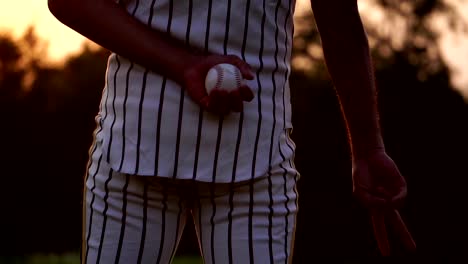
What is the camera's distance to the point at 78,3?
2.12m

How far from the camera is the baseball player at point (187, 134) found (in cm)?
210

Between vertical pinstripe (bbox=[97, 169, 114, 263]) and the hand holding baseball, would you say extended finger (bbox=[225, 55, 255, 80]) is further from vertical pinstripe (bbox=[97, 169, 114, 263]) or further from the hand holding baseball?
vertical pinstripe (bbox=[97, 169, 114, 263])

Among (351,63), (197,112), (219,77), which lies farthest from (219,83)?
(351,63)

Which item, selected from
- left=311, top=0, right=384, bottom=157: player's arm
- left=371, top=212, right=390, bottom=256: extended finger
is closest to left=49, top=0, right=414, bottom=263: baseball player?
left=311, top=0, right=384, bottom=157: player's arm

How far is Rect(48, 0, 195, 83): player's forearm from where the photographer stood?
2076 mm

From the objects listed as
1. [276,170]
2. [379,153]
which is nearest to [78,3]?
[276,170]

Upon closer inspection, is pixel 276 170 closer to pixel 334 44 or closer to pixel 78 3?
pixel 334 44

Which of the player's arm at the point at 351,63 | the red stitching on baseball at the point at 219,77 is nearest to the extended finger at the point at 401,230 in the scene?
the player's arm at the point at 351,63

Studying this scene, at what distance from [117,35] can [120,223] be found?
0.42m

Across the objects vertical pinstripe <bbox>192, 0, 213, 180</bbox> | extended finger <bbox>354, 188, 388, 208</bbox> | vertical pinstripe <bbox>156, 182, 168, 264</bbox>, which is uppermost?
vertical pinstripe <bbox>192, 0, 213, 180</bbox>

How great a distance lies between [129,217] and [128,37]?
1.32 feet

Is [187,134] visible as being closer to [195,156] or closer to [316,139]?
[195,156]

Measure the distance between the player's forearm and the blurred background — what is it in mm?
12751

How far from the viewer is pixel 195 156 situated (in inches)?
83.0
